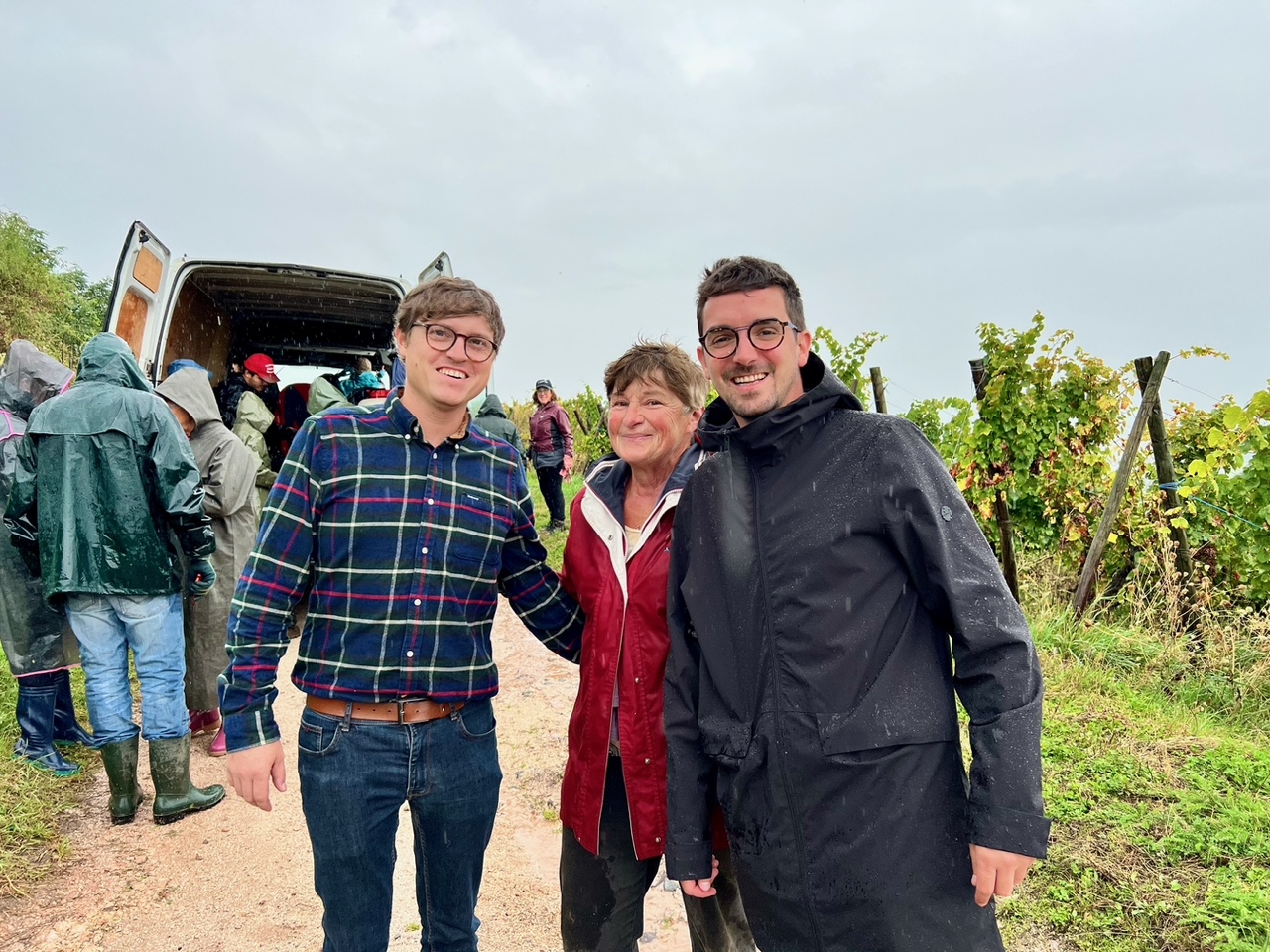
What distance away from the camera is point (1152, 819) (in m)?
3.05

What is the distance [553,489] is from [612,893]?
8859 millimetres

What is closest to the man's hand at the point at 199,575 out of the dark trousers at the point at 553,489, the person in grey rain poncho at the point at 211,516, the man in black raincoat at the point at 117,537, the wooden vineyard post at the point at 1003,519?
the man in black raincoat at the point at 117,537

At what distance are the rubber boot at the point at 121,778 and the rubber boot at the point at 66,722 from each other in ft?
2.46

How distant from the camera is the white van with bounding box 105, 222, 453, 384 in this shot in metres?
4.94

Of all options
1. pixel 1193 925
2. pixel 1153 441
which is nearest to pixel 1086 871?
pixel 1193 925

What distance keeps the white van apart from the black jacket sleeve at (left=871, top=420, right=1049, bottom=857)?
4425mm

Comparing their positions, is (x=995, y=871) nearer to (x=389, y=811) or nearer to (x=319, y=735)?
(x=389, y=811)

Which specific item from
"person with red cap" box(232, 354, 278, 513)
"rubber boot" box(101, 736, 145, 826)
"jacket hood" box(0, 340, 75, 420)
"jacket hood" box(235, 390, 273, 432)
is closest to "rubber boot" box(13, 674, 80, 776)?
"rubber boot" box(101, 736, 145, 826)

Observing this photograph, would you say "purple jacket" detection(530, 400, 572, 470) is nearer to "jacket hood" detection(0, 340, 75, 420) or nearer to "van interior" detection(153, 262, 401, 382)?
"van interior" detection(153, 262, 401, 382)

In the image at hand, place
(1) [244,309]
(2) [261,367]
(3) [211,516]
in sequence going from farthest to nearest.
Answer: (1) [244,309], (2) [261,367], (3) [211,516]

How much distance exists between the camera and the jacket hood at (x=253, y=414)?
584cm

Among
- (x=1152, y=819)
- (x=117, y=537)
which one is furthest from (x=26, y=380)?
(x=1152, y=819)

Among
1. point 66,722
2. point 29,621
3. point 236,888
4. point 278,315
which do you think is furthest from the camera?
point 278,315

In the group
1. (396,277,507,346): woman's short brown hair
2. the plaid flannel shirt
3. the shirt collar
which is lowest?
the plaid flannel shirt
